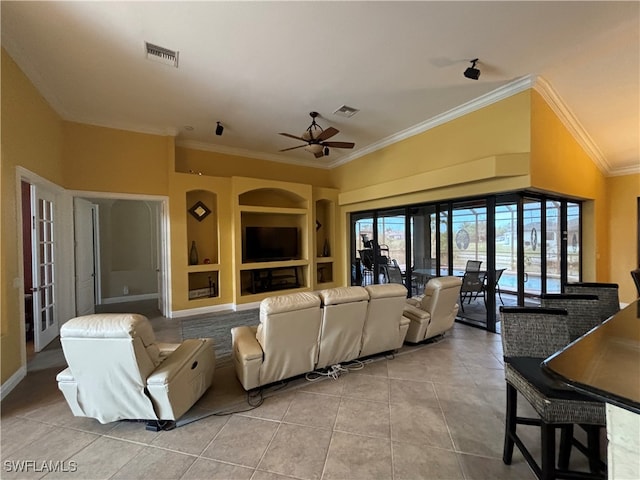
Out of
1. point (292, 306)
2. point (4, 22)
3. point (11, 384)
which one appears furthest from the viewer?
point (11, 384)

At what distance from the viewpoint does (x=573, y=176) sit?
478 cm

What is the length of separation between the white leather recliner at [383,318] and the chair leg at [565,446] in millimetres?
1549

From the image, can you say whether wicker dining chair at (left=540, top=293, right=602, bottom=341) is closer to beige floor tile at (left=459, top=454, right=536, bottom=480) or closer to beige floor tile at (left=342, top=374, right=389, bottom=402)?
beige floor tile at (left=459, top=454, right=536, bottom=480)

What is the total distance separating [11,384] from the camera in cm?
270

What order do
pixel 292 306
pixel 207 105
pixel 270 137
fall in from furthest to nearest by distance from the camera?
1. pixel 270 137
2. pixel 207 105
3. pixel 292 306

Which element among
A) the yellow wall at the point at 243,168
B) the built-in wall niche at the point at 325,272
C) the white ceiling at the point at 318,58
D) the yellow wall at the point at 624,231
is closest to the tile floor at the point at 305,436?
the white ceiling at the point at 318,58

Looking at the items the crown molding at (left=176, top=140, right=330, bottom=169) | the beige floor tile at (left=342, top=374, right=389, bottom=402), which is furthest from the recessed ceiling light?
the beige floor tile at (left=342, top=374, right=389, bottom=402)

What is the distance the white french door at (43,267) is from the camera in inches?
141

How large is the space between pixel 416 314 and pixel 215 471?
8.81 ft

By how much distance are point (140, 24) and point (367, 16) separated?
2.15 meters

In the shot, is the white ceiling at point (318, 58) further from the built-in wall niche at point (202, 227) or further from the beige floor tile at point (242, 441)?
the beige floor tile at point (242, 441)

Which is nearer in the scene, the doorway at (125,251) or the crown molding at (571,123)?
the crown molding at (571,123)

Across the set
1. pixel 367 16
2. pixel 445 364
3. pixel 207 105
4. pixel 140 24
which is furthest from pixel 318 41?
pixel 445 364

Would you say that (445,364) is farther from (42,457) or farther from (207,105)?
(207,105)
